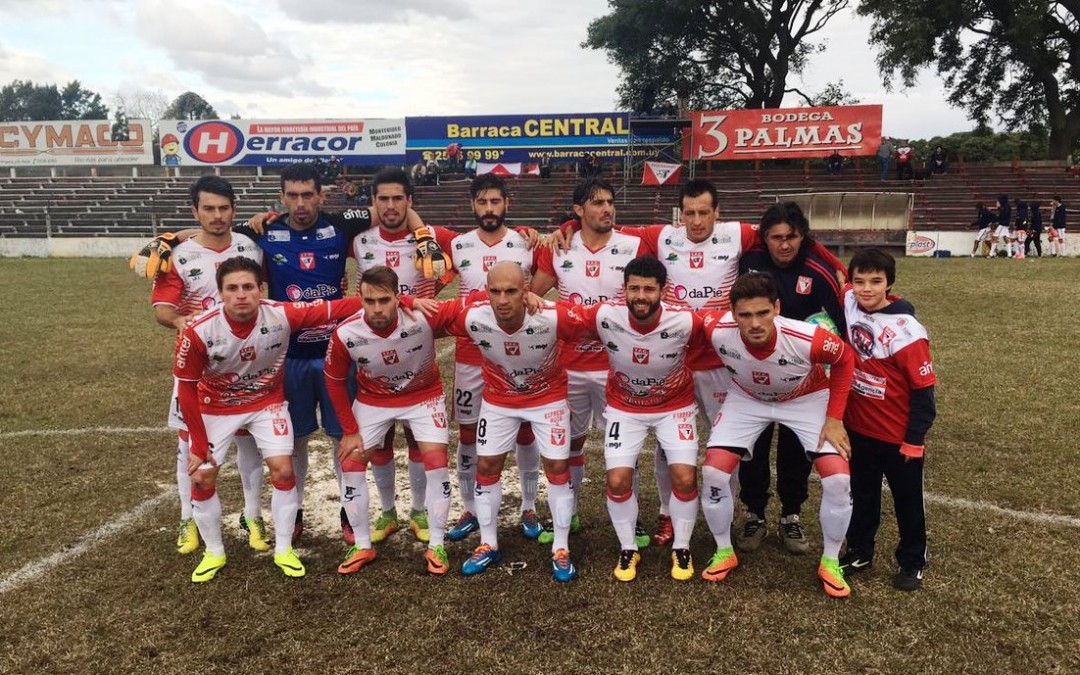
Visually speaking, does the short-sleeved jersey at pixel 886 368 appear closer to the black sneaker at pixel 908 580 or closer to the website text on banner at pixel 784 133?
the black sneaker at pixel 908 580

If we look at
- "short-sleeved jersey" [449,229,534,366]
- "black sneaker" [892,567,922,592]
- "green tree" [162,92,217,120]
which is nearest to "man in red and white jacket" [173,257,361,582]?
"short-sleeved jersey" [449,229,534,366]

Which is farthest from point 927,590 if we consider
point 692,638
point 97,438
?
point 97,438

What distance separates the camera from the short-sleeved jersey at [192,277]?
5191mm

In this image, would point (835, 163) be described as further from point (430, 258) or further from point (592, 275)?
point (430, 258)

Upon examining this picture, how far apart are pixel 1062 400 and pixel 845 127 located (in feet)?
94.2

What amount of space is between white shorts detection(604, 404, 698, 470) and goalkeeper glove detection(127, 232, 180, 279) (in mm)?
3440

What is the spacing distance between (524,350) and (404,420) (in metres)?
1.07

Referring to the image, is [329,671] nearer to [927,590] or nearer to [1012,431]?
[927,590]

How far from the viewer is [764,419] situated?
4.68m

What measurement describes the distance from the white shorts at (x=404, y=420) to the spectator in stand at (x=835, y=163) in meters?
33.5

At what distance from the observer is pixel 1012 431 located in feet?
23.3

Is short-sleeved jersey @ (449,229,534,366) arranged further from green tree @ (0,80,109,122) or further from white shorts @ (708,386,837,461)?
green tree @ (0,80,109,122)

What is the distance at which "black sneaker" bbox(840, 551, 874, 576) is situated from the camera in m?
4.62

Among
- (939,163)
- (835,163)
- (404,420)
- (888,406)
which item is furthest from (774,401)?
(939,163)
